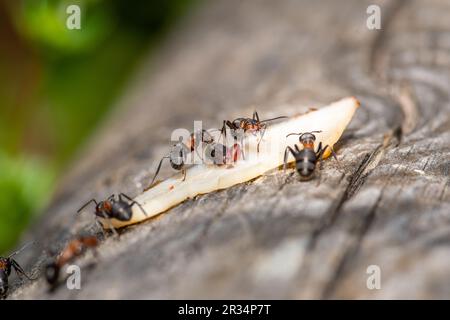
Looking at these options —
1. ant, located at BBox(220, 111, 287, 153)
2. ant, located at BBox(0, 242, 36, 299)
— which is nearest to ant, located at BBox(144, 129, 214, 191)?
ant, located at BBox(220, 111, 287, 153)

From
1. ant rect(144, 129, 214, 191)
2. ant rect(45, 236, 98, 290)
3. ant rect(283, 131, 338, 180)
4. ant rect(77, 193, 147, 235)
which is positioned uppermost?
ant rect(144, 129, 214, 191)

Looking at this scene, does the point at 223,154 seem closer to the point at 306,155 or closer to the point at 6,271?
the point at 306,155

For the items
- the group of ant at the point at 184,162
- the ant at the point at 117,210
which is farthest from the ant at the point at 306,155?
the ant at the point at 117,210

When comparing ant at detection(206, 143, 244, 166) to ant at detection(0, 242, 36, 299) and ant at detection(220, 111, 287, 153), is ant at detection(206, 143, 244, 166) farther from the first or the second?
ant at detection(0, 242, 36, 299)

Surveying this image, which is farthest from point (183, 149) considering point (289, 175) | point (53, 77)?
point (53, 77)
